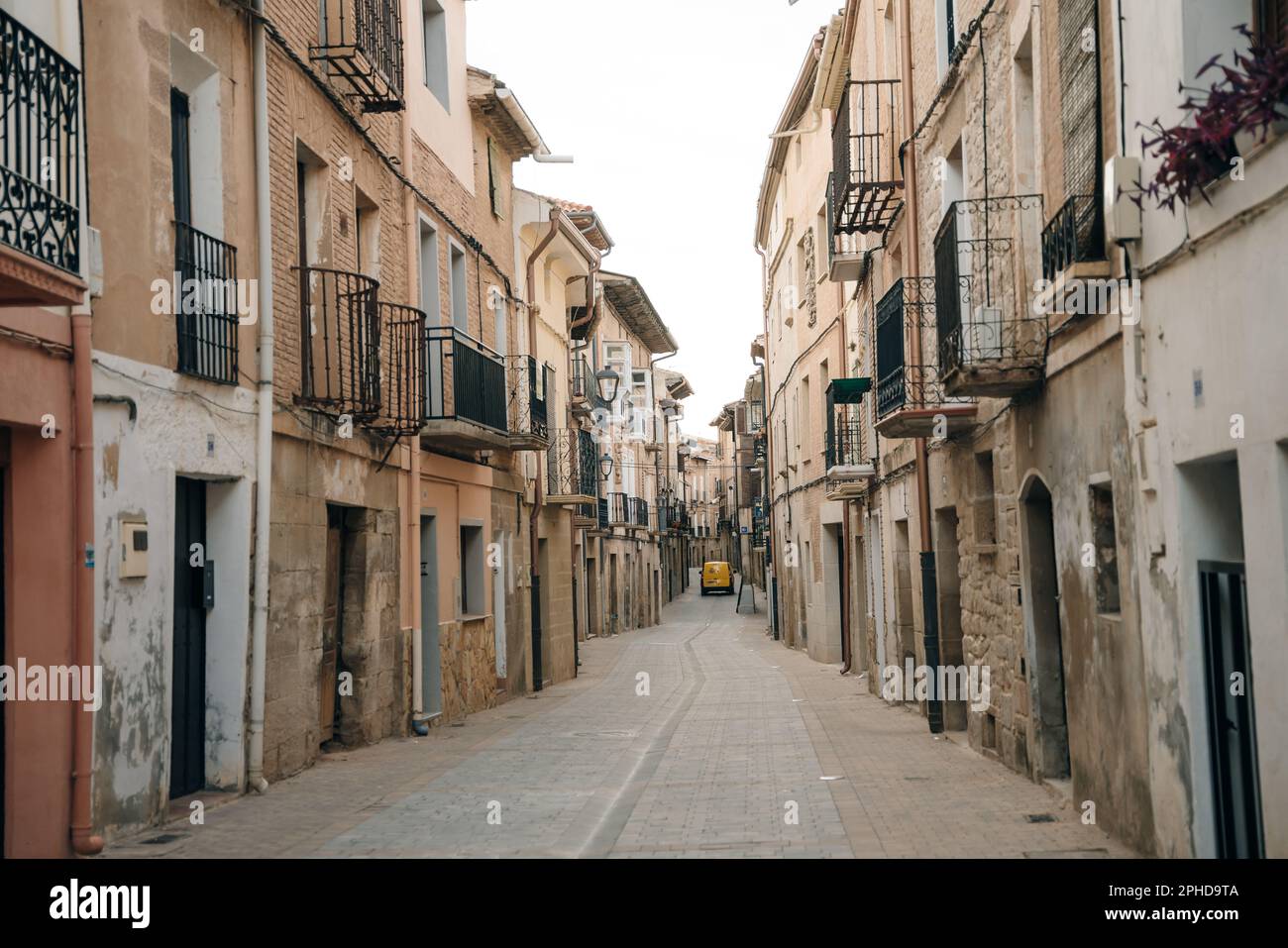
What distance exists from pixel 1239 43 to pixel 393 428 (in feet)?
30.3

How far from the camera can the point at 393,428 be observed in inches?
536

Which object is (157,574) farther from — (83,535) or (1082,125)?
(1082,125)

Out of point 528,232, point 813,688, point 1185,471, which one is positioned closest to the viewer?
point 1185,471

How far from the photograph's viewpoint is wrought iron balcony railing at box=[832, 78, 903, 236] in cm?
1546

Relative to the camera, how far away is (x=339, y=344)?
11.7 m

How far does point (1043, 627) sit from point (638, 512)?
34.6m

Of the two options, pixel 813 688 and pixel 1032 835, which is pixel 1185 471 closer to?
pixel 1032 835

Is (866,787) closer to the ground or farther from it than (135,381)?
closer to the ground

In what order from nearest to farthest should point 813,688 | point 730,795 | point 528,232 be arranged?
1. point 730,795
2. point 813,688
3. point 528,232

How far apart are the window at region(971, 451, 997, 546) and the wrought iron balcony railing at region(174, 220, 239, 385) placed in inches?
267

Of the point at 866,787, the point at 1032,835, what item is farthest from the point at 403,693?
the point at 1032,835

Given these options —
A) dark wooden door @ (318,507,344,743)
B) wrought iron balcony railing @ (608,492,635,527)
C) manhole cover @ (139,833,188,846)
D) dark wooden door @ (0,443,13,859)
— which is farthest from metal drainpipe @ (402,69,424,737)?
wrought iron balcony railing @ (608,492,635,527)

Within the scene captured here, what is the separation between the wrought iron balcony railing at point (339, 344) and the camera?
11539mm

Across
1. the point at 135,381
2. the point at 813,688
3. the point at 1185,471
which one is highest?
the point at 135,381
